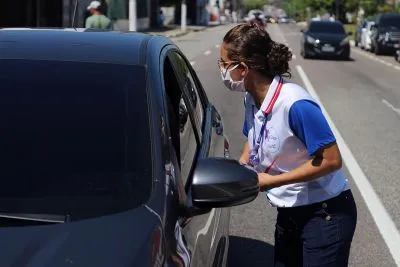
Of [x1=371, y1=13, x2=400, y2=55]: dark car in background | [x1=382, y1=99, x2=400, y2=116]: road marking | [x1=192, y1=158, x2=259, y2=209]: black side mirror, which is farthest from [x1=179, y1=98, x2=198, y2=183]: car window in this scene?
[x1=371, y1=13, x2=400, y2=55]: dark car in background

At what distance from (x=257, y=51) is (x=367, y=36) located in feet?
107

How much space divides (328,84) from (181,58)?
1405 cm

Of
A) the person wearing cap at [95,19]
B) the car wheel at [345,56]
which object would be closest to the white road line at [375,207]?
the person wearing cap at [95,19]

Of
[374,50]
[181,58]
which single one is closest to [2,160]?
[181,58]

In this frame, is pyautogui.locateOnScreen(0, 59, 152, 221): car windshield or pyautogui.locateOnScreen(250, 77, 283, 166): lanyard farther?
pyautogui.locateOnScreen(250, 77, 283, 166): lanyard

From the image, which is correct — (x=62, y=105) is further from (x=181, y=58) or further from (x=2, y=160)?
(x=181, y=58)

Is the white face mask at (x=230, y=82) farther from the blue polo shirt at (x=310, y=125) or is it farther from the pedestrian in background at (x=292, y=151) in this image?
the blue polo shirt at (x=310, y=125)

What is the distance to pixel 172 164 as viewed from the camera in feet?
8.82

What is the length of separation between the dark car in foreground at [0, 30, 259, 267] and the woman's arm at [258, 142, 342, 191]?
24 centimetres

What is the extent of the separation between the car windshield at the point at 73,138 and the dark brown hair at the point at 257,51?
41 centimetres

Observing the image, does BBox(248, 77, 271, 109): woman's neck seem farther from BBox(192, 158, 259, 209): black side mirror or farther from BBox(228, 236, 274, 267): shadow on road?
BBox(228, 236, 274, 267): shadow on road

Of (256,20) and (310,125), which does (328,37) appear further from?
(310,125)

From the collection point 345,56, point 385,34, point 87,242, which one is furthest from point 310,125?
point 385,34

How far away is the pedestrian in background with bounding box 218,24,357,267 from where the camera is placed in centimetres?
289
